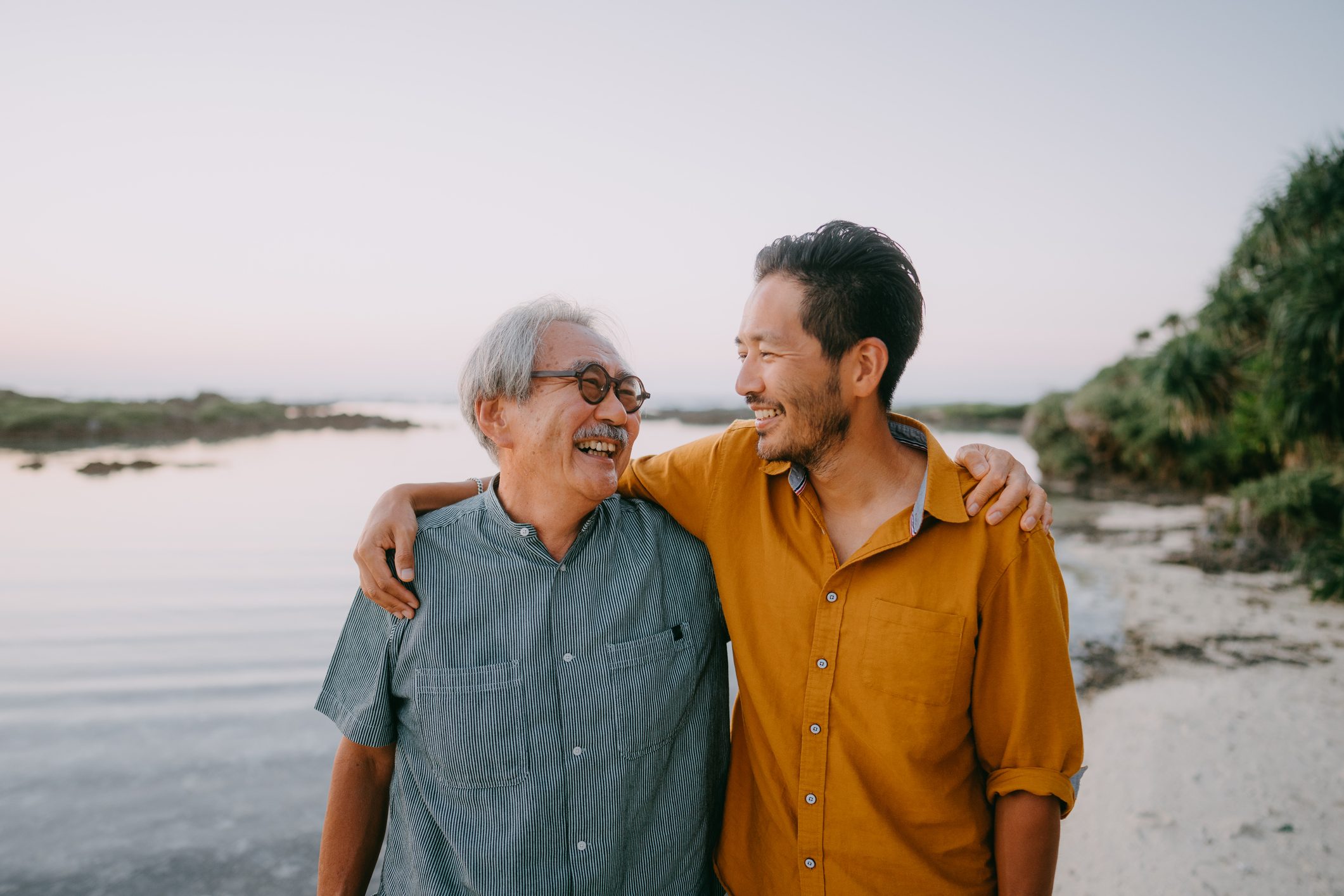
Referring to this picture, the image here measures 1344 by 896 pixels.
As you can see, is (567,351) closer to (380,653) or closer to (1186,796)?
(380,653)


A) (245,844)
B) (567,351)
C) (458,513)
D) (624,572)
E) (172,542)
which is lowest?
(245,844)

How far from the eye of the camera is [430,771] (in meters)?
1.89

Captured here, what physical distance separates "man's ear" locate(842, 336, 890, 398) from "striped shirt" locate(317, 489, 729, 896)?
0.79 m

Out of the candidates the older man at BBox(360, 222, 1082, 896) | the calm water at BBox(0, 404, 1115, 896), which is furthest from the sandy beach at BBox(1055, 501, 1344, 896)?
the older man at BBox(360, 222, 1082, 896)

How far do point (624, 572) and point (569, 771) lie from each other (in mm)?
543

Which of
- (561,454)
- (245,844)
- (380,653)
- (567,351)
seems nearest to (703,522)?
(561,454)

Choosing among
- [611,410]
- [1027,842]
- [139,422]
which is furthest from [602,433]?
[139,422]

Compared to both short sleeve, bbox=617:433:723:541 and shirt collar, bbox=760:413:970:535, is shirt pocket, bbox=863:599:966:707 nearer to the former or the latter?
shirt collar, bbox=760:413:970:535

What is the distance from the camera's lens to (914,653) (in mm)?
1731

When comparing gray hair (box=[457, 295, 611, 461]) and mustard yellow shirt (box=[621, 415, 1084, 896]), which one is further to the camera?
gray hair (box=[457, 295, 611, 461])

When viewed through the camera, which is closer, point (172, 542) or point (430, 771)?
point (430, 771)

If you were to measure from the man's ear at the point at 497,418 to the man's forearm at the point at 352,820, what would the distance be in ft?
3.11

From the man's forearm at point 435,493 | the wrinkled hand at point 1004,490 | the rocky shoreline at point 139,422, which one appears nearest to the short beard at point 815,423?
the wrinkled hand at point 1004,490

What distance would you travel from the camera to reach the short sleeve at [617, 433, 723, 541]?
7.36 feet
